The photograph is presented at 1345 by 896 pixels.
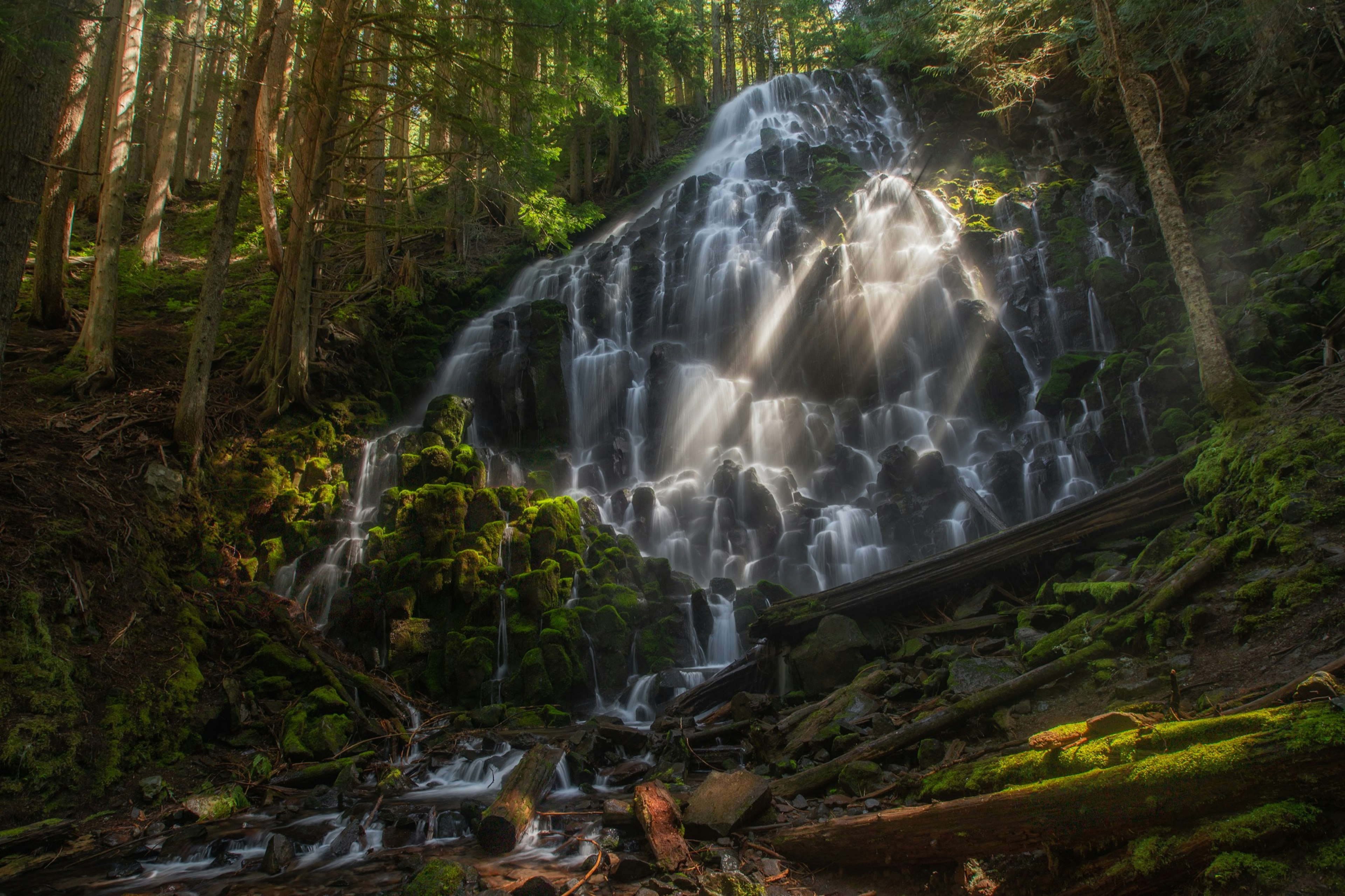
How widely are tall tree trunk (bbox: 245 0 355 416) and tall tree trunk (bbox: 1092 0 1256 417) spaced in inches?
459

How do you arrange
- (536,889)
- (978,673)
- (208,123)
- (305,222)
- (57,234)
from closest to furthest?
(536,889) → (978,673) → (305,222) → (57,234) → (208,123)

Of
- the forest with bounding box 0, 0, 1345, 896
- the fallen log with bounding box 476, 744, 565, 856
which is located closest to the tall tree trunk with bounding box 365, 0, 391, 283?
the forest with bounding box 0, 0, 1345, 896

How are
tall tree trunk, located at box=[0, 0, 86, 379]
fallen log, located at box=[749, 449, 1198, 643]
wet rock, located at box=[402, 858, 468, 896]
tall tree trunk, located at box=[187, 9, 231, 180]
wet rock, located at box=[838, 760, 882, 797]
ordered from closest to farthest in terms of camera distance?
1. wet rock, located at box=[402, 858, 468, 896]
2. wet rock, located at box=[838, 760, 882, 797]
3. tall tree trunk, located at box=[0, 0, 86, 379]
4. fallen log, located at box=[749, 449, 1198, 643]
5. tall tree trunk, located at box=[187, 9, 231, 180]

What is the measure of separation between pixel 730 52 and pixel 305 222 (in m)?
36.5

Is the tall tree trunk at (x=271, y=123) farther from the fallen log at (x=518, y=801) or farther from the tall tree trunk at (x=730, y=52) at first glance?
the tall tree trunk at (x=730, y=52)

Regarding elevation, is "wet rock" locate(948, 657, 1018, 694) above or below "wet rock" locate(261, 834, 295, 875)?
above

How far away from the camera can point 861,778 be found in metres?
4.94

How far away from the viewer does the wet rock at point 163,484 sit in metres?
8.88

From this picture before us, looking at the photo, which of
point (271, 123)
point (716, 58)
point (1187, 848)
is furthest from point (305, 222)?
point (716, 58)

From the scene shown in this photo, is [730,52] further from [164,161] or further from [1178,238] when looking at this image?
[1178,238]

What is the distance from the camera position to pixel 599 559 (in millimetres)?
11867

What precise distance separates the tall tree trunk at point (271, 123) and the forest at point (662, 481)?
16 cm

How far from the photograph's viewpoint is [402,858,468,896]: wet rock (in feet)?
13.1

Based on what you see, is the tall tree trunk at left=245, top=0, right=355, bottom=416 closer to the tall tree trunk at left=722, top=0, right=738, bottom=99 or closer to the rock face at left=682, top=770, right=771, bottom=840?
the rock face at left=682, top=770, right=771, bottom=840
